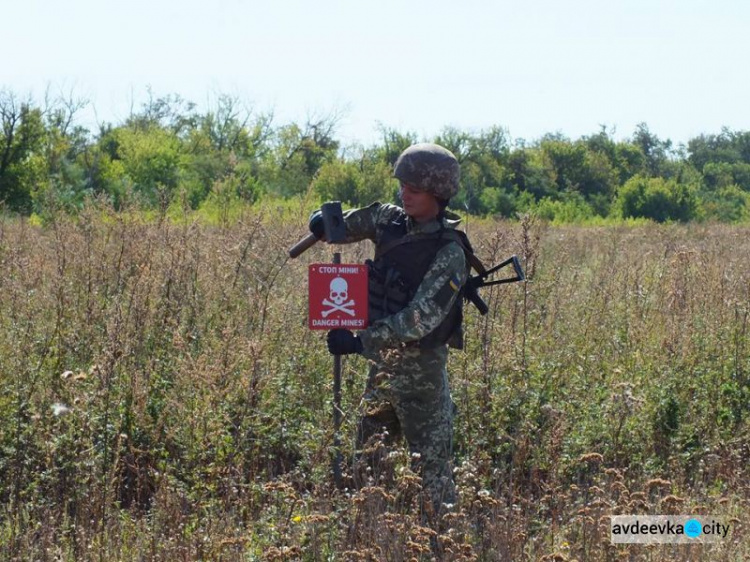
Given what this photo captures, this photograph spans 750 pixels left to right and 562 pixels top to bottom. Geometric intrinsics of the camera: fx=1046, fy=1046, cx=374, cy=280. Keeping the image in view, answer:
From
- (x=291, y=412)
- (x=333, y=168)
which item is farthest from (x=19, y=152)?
(x=291, y=412)

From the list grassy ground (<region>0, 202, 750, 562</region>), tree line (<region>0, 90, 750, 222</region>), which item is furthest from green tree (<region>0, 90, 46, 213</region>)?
grassy ground (<region>0, 202, 750, 562</region>)

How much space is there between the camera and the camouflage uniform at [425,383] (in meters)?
4.51

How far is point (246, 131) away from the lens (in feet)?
191

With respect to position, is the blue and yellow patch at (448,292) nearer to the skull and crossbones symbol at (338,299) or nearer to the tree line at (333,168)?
the skull and crossbones symbol at (338,299)

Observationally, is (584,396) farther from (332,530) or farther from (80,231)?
(80,231)

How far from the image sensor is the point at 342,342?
14.1 ft

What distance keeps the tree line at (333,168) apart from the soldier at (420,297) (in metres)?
19.9

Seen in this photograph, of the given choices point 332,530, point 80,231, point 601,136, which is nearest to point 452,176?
point 332,530

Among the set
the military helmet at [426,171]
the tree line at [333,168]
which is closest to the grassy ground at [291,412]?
the military helmet at [426,171]

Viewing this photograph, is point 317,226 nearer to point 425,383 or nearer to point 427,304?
point 427,304

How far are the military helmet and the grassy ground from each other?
100 cm

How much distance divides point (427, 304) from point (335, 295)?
395mm

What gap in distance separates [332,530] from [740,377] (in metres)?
3.50

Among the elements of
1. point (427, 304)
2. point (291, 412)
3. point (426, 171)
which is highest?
point (426, 171)
